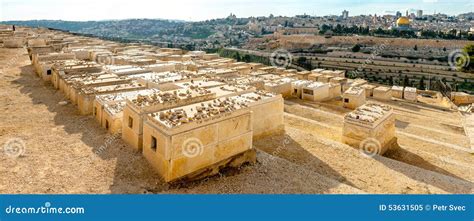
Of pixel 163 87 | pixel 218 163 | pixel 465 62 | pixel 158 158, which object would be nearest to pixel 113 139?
pixel 158 158

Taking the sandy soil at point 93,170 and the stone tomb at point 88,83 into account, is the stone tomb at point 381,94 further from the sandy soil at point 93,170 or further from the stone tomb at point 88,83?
the sandy soil at point 93,170

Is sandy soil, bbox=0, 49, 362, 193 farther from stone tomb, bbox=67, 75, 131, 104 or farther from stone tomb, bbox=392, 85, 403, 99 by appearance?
stone tomb, bbox=392, 85, 403, 99

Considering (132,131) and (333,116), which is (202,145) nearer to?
(132,131)

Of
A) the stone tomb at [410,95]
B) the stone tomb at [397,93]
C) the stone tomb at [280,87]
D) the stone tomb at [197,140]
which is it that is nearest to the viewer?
the stone tomb at [197,140]

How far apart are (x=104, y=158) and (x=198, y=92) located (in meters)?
3.29

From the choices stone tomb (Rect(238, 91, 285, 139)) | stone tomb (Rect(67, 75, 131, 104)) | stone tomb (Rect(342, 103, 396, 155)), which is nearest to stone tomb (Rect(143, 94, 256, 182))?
stone tomb (Rect(238, 91, 285, 139))

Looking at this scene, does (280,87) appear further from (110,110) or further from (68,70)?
(110,110)

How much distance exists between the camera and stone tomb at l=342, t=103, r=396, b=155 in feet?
Result: 38.4

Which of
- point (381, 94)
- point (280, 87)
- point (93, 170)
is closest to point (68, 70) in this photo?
point (93, 170)

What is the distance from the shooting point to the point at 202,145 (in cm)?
788

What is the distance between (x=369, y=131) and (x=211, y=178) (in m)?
6.00

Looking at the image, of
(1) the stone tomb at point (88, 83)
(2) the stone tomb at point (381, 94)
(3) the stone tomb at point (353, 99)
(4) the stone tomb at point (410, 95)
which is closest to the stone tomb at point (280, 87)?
(3) the stone tomb at point (353, 99)

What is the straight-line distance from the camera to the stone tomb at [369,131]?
11691 mm

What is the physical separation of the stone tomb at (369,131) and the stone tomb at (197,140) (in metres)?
4.54
